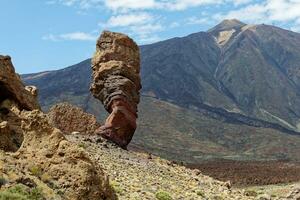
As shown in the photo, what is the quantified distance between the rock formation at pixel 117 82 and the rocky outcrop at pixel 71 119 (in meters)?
2.83

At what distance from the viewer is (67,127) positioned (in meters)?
43.8

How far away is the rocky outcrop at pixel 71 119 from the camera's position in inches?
1708

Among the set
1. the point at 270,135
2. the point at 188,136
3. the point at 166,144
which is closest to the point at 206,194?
the point at 166,144

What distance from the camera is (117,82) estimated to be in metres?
39.7

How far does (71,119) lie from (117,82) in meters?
6.25

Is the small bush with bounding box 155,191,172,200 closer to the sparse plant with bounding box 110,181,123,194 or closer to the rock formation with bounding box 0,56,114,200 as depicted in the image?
the sparse plant with bounding box 110,181,123,194

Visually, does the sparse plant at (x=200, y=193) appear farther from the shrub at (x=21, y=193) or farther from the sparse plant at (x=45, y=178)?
the shrub at (x=21, y=193)

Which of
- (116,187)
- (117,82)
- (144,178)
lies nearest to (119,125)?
(117,82)

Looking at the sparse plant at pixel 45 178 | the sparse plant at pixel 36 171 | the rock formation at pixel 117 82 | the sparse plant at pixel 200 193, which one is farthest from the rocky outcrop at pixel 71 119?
the sparse plant at pixel 45 178

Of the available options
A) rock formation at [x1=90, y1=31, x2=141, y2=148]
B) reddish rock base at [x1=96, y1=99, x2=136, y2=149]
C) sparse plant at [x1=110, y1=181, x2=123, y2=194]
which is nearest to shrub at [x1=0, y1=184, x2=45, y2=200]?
sparse plant at [x1=110, y1=181, x2=123, y2=194]

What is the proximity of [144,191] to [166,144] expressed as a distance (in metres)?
138

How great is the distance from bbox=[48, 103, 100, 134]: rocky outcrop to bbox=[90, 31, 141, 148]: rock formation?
111 inches

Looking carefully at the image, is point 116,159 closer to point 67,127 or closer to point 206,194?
point 206,194

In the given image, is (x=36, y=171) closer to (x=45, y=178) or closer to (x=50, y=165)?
(x=45, y=178)
